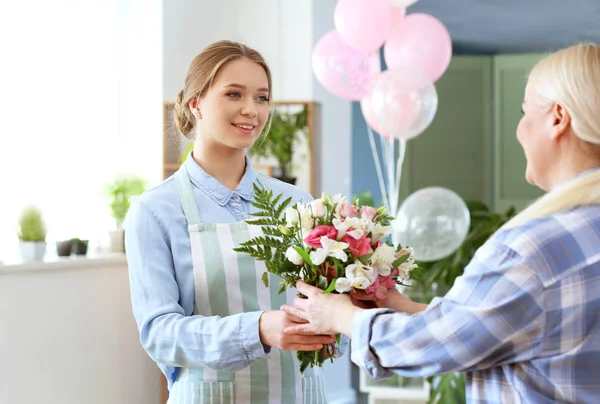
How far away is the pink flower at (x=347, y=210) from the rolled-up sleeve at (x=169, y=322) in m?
0.27

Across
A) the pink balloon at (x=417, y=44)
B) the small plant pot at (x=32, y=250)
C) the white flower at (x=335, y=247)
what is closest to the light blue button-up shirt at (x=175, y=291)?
the white flower at (x=335, y=247)

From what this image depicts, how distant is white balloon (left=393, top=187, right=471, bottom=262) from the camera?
433cm

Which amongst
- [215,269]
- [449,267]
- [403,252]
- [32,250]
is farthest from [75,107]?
[403,252]

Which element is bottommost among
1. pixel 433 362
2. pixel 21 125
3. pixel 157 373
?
pixel 157 373

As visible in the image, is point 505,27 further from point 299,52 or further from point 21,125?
point 21,125

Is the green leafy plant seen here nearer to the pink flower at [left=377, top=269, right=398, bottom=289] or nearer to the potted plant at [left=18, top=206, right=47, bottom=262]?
the potted plant at [left=18, top=206, right=47, bottom=262]

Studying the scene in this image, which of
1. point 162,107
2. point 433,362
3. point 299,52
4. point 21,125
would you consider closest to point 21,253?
point 21,125

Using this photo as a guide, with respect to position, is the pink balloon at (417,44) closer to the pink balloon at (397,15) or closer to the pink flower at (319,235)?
the pink balloon at (397,15)

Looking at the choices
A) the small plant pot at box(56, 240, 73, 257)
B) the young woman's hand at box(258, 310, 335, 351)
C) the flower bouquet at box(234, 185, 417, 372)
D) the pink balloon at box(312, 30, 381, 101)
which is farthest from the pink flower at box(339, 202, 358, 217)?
the pink balloon at box(312, 30, 381, 101)

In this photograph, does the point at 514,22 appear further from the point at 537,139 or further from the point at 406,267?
→ the point at 537,139

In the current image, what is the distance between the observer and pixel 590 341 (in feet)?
4.20

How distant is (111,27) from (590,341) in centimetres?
369

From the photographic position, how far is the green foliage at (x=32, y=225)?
3.07 m

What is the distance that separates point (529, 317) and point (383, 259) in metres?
0.46
